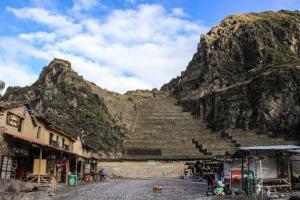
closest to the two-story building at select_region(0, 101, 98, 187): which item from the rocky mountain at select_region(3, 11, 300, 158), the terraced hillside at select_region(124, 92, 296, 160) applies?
the rocky mountain at select_region(3, 11, 300, 158)

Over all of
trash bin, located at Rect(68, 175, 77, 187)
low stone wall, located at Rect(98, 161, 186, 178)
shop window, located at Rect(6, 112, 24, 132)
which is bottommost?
trash bin, located at Rect(68, 175, 77, 187)

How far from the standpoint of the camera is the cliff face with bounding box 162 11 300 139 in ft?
220

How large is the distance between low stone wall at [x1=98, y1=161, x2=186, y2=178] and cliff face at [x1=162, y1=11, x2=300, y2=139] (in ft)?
59.4

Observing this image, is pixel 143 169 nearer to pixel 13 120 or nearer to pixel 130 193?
pixel 13 120

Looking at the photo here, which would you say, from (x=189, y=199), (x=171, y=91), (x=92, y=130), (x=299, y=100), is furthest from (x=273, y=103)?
(x=189, y=199)

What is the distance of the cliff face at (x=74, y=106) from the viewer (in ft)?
211

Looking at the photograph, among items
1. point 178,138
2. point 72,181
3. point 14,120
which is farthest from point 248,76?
point 14,120

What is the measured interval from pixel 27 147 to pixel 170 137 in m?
40.8

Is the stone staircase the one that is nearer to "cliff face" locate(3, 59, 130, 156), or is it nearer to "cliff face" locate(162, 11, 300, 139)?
"cliff face" locate(3, 59, 130, 156)

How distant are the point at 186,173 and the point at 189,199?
104 ft

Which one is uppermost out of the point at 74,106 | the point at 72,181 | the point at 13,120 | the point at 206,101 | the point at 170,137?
the point at 206,101

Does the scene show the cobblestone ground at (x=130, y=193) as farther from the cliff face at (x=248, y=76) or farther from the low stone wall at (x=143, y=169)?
the cliff face at (x=248, y=76)

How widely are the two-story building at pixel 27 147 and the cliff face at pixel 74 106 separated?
20870 millimetres

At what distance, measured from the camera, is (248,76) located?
82.2m
